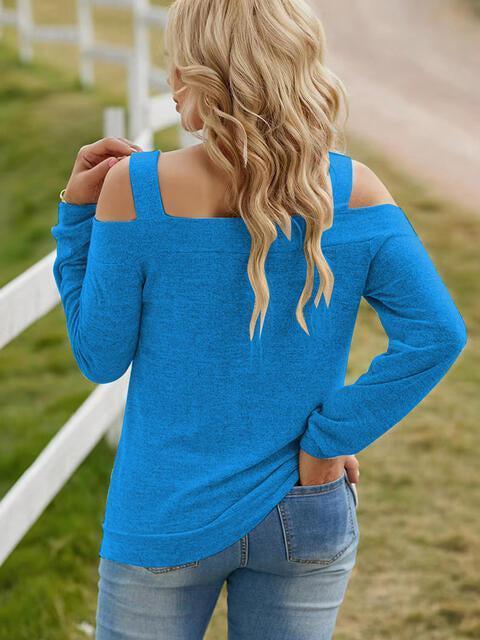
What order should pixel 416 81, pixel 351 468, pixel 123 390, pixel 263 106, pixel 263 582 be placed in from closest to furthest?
pixel 263 106 < pixel 263 582 < pixel 351 468 < pixel 123 390 < pixel 416 81

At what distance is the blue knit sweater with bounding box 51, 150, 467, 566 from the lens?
146 centimetres

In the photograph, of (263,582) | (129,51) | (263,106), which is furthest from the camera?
(129,51)

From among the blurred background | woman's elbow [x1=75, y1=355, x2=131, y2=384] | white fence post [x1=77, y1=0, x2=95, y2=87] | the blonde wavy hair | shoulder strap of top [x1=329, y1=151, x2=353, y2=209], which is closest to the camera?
the blonde wavy hair

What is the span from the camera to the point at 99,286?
1485 millimetres

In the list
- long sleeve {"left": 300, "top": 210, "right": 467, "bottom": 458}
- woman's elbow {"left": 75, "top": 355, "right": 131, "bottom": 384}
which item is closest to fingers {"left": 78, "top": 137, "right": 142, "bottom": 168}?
woman's elbow {"left": 75, "top": 355, "right": 131, "bottom": 384}

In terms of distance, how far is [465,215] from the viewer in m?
7.59

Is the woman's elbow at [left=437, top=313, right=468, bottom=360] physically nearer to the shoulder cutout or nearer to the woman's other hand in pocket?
the woman's other hand in pocket

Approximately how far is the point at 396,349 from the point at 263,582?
42 cm

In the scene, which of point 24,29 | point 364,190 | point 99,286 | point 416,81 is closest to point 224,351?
point 99,286

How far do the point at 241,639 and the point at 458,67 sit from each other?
11.5 meters

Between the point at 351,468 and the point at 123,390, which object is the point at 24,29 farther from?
the point at 351,468

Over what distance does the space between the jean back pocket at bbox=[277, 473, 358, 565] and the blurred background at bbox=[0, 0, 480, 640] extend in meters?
1.25

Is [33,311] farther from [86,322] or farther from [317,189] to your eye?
[317,189]

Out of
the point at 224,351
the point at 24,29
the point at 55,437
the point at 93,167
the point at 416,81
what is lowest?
the point at 24,29
